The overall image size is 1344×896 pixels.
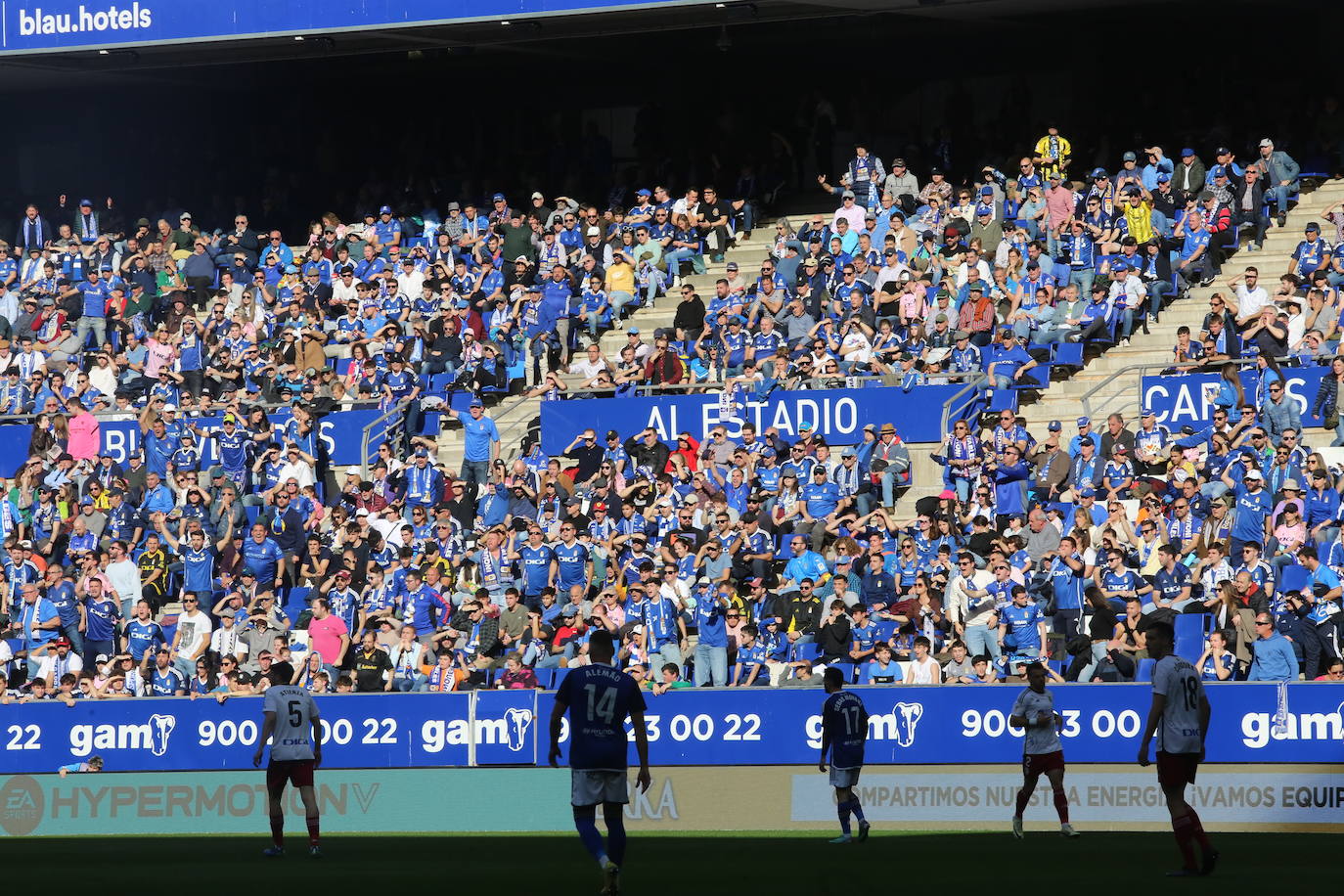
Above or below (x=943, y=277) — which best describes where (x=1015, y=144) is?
above

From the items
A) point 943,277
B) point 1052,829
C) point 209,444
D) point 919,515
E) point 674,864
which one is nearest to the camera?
point 674,864

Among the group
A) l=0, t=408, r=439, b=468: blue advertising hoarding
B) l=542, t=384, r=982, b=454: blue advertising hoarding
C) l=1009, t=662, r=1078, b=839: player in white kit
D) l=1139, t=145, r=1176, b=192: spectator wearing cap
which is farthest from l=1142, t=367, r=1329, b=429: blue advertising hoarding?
l=0, t=408, r=439, b=468: blue advertising hoarding

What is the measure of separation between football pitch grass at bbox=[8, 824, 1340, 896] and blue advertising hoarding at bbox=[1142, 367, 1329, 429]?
659 centimetres

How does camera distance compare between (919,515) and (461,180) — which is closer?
(919,515)

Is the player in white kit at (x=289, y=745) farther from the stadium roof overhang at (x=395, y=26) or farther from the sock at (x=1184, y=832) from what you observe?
the stadium roof overhang at (x=395, y=26)

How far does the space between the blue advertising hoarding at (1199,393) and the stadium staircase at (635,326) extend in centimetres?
769

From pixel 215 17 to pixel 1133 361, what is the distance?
14610mm

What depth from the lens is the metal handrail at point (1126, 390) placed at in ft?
84.7

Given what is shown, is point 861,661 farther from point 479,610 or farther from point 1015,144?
point 1015,144

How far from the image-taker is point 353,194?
38.1 meters

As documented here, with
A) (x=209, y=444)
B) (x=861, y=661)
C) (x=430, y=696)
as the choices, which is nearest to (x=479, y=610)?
(x=430, y=696)

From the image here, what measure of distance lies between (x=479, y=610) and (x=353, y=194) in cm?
1422

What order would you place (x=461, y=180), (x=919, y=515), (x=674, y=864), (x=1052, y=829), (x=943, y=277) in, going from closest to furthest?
(x=674, y=864) → (x=1052, y=829) → (x=919, y=515) → (x=943, y=277) → (x=461, y=180)

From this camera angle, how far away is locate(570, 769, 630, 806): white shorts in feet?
46.9
